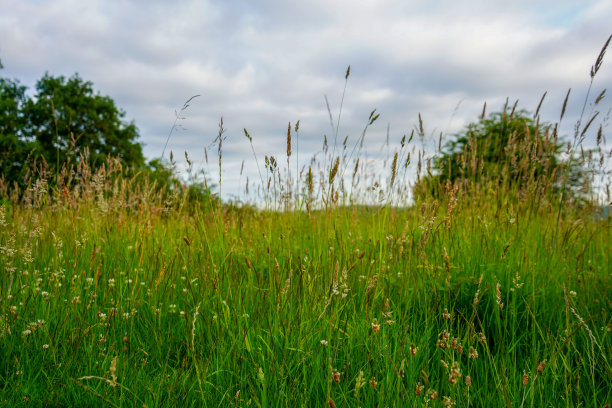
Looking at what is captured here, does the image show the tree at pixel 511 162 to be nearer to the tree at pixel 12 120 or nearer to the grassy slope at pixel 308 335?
the grassy slope at pixel 308 335

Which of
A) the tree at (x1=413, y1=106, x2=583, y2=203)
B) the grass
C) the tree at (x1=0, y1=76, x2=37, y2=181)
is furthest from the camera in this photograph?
the tree at (x1=0, y1=76, x2=37, y2=181)

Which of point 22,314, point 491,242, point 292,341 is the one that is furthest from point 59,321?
point 491,242

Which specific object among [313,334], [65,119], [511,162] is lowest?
[313,334]

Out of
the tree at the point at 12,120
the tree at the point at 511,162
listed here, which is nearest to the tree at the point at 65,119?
the tree at the point at 12,120

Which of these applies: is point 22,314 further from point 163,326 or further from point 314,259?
point 314,259

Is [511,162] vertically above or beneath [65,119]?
beneath

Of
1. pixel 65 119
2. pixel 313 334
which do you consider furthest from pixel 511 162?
pixel 65 119

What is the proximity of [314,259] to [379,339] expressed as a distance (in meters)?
0.91

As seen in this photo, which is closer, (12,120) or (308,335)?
(308,335)

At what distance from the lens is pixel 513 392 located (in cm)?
180

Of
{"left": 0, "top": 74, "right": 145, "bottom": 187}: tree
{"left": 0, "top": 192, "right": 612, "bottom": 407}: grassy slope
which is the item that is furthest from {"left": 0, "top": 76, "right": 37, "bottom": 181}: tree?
{"left": 0, "top": 192, "right": 612, "bottom": 407}: grassy slope

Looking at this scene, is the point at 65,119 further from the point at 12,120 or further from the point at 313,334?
the point at 313,334

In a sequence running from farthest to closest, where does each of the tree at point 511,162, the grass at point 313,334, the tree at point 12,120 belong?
the tree at point 12,120 < the tree at point 511,162 < the grass at point 313,334

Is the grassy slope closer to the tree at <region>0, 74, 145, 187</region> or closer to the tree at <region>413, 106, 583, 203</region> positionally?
the tree at <region>413, 106, 583, 203</region>
